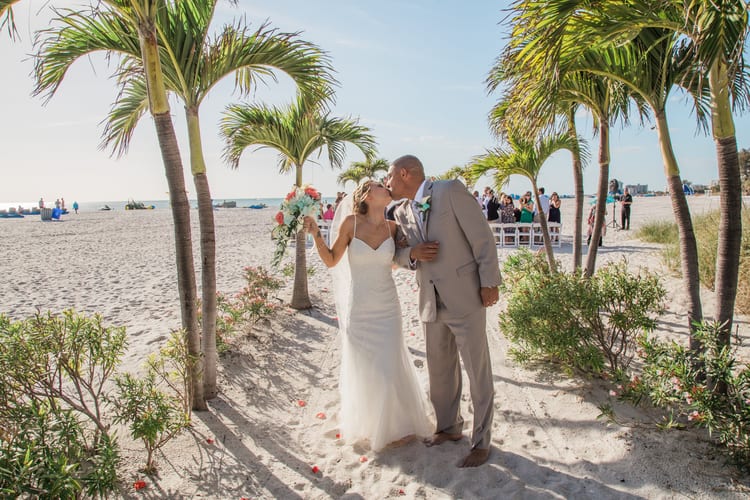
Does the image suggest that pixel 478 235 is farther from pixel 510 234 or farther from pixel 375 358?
pixel 510 234

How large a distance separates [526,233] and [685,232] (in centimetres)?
1394

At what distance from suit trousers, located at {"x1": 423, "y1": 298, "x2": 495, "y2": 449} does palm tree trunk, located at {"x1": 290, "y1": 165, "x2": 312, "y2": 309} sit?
495cm

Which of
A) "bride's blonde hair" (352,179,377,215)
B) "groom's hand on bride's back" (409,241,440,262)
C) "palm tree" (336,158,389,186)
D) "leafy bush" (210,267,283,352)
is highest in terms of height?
"palm tree" (336,158,389,186)

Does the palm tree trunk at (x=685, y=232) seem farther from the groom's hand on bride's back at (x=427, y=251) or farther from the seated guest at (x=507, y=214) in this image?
the seated guest at (x=507, y=214)

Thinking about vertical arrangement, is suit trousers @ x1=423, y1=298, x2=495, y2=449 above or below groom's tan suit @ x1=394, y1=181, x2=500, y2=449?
below

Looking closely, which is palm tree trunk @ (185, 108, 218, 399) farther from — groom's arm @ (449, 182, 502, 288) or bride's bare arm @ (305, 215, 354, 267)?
groom's arm @ (449, 182, 502, 288)

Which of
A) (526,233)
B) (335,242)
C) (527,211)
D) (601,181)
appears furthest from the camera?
(527,211)

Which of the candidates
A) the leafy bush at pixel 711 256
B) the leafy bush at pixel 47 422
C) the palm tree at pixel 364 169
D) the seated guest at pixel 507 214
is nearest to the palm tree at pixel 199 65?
the leafy bush at pixel 47 422

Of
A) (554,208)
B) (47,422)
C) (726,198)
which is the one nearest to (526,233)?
(554,208)

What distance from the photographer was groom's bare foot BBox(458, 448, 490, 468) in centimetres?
363

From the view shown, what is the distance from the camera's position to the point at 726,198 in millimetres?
3576

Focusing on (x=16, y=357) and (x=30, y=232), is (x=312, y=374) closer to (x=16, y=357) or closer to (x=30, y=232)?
(x=16, y=357)

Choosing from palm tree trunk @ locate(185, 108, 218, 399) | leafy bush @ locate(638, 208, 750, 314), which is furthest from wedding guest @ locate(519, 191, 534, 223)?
palm tree trunk @ locate(185, 108, 218, 399)

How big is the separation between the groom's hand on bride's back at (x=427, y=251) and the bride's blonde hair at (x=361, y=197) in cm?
69
